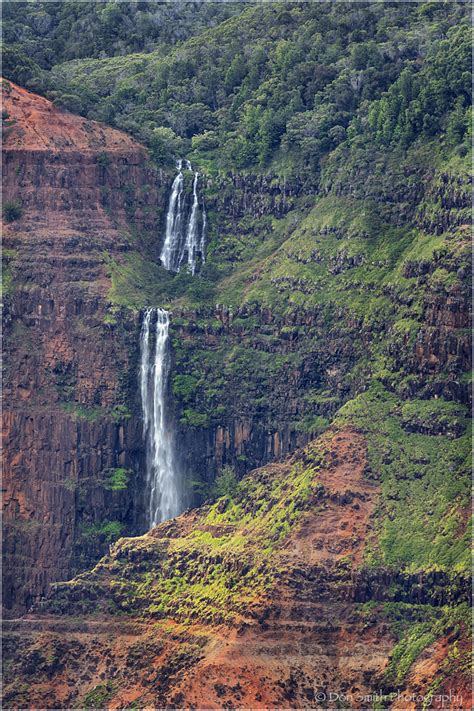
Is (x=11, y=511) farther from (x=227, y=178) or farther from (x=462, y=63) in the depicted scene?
(x=462, y=63)

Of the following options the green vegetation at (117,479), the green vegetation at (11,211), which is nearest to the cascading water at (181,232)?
the green vegetation at (11,211)

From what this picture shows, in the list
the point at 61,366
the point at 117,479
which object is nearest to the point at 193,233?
the point at 61,366

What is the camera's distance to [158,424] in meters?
133

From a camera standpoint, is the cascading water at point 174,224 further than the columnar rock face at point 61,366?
Yes

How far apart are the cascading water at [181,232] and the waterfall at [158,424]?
569 centimetres

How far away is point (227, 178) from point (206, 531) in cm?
2026

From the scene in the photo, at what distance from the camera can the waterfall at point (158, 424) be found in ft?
433

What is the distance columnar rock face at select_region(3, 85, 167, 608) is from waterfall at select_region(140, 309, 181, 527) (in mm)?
553

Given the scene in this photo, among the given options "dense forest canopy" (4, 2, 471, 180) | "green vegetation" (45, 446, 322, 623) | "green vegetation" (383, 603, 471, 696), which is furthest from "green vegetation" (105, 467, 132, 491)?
"green vegetation" (383, 603, 471, 696)

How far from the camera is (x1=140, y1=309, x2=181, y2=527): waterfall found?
132m

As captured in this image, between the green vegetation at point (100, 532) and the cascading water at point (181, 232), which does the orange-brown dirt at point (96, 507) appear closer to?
the green vegetation at point (100, 532)

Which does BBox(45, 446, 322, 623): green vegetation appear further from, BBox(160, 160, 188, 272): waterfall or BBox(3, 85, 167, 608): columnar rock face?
BBox(160, 160, 188, 272): waterfall

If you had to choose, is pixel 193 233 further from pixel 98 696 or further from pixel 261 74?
pixel 98 696

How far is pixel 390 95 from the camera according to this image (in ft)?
441
